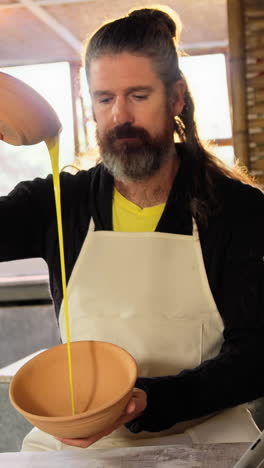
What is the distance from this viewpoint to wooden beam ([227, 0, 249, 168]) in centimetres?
283

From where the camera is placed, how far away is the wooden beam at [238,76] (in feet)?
9.29

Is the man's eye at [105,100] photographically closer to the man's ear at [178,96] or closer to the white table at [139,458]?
the man's ear at [178,96]

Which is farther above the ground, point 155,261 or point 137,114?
point 137,114

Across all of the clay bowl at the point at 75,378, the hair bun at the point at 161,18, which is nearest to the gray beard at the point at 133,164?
the hair bun at the point at 161,18

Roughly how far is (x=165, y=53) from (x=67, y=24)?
206 centimetres

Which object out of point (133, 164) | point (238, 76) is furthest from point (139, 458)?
point (238, 76)

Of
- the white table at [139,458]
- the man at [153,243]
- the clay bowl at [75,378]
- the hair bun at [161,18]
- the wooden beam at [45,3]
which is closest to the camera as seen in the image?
the white table at [139,458]

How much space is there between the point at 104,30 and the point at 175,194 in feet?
1.59

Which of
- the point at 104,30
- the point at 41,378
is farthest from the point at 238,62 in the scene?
the point at 41,378

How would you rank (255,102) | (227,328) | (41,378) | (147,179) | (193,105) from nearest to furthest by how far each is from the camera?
1. (41,378)
2. (227,328)
3. (147,179)
4. (193,105)
5. (255,102)

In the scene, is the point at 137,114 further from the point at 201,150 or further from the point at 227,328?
the point at 227,328

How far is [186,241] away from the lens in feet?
5.09

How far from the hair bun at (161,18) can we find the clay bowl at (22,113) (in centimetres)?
56

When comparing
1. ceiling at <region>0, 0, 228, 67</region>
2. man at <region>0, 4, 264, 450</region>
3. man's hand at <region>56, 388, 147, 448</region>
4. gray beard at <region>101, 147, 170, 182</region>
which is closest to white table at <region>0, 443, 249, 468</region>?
man's hand at <region>56, 388, 147, 448</region>
